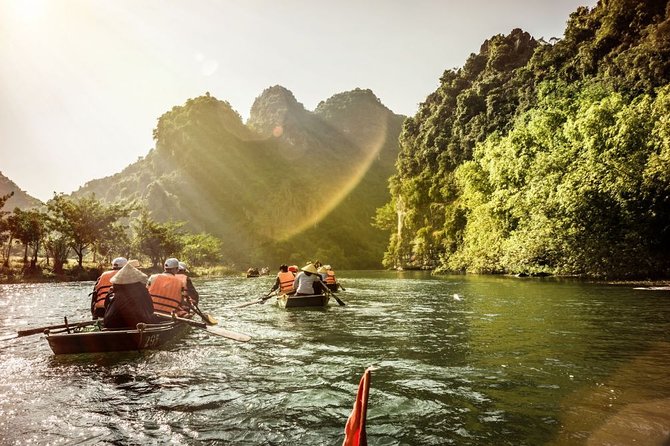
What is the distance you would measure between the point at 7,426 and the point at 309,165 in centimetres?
18150

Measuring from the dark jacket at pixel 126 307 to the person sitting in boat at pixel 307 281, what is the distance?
29.1 ft

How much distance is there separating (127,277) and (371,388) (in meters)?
6.32

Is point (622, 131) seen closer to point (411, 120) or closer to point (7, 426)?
point (7, 426)

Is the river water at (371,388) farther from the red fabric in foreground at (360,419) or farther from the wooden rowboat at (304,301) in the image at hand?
the wooden rowboat at (304,301)

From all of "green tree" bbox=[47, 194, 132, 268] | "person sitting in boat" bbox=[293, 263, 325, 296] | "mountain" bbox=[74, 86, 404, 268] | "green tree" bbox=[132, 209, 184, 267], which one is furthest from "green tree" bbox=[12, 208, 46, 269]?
"mountain" bbox=[74, 86, 404, 268]

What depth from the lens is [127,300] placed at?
33.1 feet

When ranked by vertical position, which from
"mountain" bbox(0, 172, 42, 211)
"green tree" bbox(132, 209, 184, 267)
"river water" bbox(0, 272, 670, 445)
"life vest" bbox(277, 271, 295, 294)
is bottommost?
"river water" bbox(0, 272, 670, 445)

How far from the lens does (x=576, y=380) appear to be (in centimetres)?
748

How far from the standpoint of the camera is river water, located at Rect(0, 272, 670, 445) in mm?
5484

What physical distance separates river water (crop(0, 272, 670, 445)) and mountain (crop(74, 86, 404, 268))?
120340 mm

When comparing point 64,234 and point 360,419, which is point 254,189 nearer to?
point 64,234

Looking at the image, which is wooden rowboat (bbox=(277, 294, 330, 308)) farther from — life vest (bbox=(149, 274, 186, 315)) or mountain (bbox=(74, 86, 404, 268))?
mountain (bbox=(74, 86, 404, 268))

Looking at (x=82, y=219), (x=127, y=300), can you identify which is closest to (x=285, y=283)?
(x=127, y=300)

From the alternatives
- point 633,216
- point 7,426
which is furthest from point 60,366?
point 633,216
